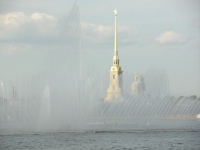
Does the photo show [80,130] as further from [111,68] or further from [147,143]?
[111,68]

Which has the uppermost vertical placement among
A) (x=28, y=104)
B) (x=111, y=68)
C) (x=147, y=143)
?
(x=111, y=68)

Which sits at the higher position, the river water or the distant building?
the distant building

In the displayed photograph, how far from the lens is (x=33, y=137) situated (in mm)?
41594

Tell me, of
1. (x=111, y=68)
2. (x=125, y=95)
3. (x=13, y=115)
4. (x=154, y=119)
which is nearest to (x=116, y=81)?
(x=111, y=68)

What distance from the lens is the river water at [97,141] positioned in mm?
35125

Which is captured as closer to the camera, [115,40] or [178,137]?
[178,137]

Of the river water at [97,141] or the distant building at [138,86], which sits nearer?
the river water at [97,141]

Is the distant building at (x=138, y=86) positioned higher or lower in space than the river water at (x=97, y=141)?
higher

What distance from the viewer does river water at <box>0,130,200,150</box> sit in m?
35.1

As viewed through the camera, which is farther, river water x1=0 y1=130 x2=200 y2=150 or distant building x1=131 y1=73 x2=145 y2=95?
distant building x1=131 y1=73 x2=145 y2=95

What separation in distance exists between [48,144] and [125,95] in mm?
42941

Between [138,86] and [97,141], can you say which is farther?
[138,86]

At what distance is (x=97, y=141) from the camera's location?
1531 inches

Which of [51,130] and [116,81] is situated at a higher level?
[116,81]
